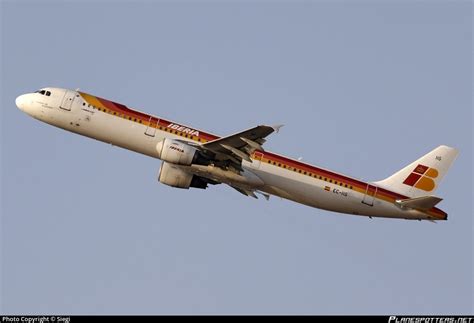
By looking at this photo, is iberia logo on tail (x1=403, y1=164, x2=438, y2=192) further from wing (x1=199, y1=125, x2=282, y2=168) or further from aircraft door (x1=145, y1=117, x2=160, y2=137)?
aircraft door (x1=145, y1=117, x2=160, y2=137)

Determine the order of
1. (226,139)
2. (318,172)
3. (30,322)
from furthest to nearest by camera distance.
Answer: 1. (318,172)
2. (226,139)
3. (30,322)

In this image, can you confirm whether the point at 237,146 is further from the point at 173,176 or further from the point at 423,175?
the point at 423,175

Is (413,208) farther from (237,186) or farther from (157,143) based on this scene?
(157,143)

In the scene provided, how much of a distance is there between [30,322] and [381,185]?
31.1 metres

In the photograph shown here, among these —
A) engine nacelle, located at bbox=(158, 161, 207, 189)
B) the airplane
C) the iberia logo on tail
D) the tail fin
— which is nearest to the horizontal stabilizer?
the airplane

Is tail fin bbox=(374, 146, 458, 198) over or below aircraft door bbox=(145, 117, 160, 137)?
over

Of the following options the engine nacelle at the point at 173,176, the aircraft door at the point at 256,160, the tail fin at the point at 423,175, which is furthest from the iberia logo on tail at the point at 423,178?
the engine nacelle at the point at 173,176

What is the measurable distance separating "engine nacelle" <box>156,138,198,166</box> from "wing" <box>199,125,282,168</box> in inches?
43.7

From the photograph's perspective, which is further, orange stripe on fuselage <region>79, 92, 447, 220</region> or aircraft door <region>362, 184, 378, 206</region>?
aircraft door <region>362, 184, 378, 206</region>

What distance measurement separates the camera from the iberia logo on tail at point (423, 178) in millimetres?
71500

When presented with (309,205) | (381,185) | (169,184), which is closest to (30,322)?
(169,184)

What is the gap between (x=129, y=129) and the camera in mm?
66875

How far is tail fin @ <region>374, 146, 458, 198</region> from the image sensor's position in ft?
233

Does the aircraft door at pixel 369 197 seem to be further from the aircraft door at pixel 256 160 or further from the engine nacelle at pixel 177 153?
the engine nacelle at pixel 177 153
